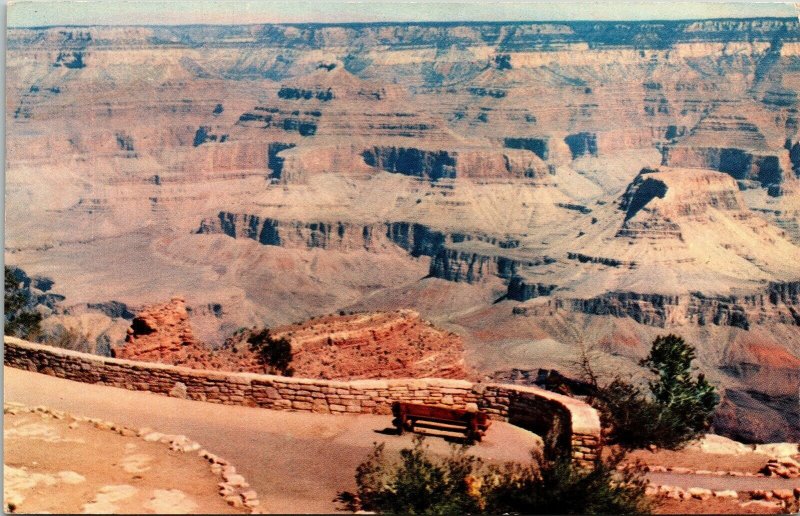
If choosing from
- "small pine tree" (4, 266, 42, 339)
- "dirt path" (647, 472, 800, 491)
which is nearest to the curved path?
"dirt path" (647, 472, 800, 491)

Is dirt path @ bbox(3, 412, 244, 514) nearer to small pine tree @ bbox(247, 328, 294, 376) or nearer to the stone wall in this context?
the stone wall

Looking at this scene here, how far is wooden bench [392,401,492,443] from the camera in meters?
18.5

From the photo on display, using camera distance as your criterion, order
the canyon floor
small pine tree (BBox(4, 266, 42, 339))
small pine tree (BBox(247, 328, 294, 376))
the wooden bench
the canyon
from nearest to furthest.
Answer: the canyon floor, the wooden bench, small pine tree (BBox(247, 328, 294, 376)), small pine tree (BBox(4, 266, 42, 339)), the canyon

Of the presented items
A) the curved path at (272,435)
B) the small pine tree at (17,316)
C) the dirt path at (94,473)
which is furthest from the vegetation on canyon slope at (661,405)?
the small pine tree at (17,316)

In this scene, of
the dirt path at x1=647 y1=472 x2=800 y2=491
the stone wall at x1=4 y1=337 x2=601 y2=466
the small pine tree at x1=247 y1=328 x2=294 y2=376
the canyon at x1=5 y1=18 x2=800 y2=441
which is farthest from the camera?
the canyon at x1=5 y1=18 x2=800 y2=441

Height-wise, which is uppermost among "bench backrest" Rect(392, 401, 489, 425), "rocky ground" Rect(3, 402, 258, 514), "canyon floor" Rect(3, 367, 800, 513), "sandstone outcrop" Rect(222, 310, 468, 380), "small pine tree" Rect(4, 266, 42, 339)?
"bench backrest" Rect(392, 401, 489, 425)

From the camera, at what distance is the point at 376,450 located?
57.5 ft

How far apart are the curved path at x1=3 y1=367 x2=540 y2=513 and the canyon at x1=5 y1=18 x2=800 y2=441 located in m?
42.1

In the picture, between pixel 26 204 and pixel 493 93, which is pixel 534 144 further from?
pixel 26 204

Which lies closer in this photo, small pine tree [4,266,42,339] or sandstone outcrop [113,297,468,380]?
sandstone outcrop [113,297,468,380]

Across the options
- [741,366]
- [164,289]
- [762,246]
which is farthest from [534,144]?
[741,366]

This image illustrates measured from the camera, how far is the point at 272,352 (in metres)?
25.0

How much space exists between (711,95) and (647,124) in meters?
12.6

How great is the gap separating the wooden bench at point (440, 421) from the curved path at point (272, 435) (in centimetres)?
20
